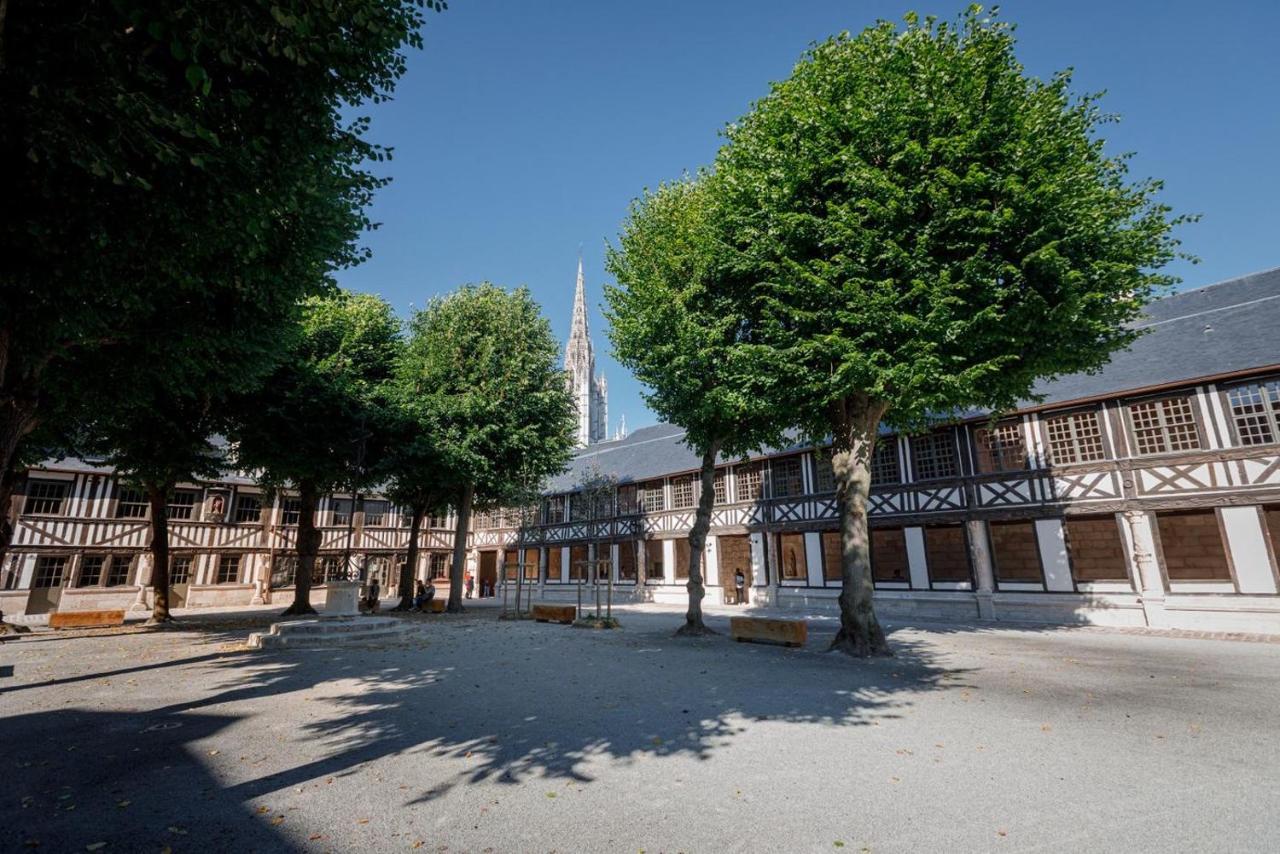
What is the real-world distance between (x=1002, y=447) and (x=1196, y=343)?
6123mm

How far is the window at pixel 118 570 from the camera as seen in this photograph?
83.1ft

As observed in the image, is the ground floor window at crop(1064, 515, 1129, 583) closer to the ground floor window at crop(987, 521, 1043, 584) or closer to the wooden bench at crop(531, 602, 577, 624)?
the ground floor window at crop(987, 521, 1043, 584)

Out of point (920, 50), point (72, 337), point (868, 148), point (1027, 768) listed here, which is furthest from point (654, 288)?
point (1027, 768)

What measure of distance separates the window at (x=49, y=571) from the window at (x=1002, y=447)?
36466 mm

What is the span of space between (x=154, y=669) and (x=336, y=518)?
23.8m

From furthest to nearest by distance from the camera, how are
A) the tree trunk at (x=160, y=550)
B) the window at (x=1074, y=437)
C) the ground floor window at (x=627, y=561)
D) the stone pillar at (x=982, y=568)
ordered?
the ground floor window at (x=627, y=561) → the stone pillar at (x=982, y=568) → the window at (x=1074, y=437) → the tree trunk at (x=160, y=550)

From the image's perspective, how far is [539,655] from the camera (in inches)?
480

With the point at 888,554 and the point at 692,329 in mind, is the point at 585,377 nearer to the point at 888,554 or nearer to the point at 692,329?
the point at 888,554

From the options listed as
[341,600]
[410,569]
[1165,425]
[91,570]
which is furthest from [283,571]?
[1165,425]

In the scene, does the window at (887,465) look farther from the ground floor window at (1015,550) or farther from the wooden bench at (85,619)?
the wooden bench at (85,619)

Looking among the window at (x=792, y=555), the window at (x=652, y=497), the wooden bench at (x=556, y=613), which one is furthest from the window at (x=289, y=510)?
the window at (x=792, y=555)

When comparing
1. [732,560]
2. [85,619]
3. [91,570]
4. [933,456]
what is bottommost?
[85,619]

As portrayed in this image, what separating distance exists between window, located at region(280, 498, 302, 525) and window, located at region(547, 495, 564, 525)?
13425 mm

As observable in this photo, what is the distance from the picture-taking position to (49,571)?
943 inches
